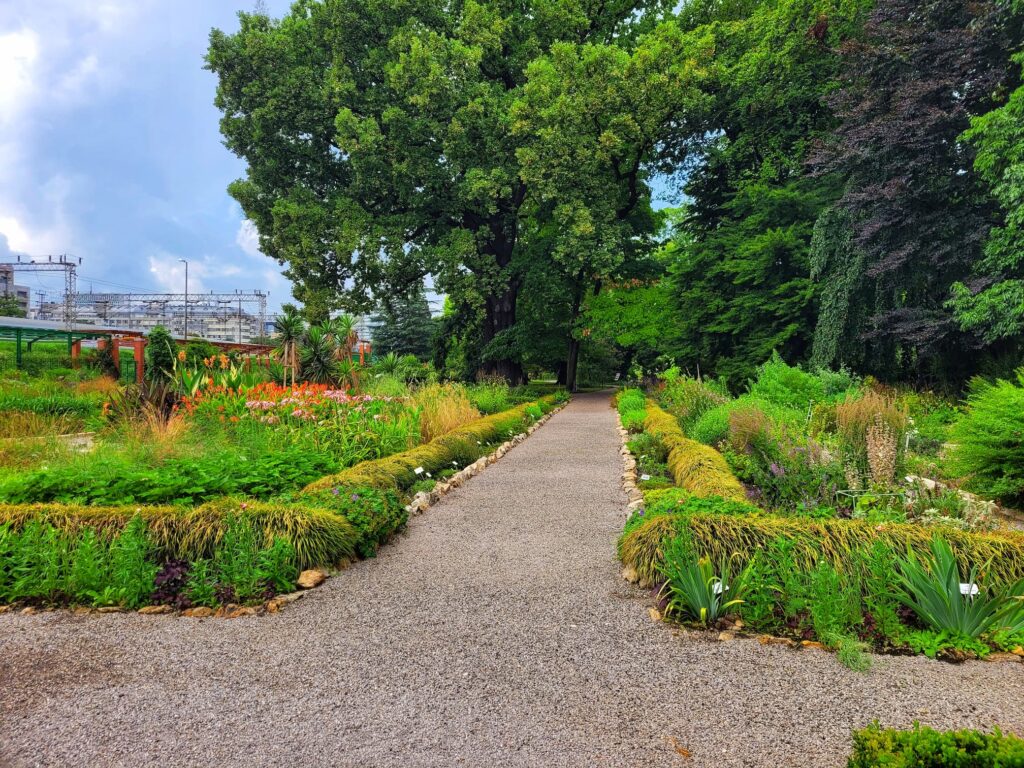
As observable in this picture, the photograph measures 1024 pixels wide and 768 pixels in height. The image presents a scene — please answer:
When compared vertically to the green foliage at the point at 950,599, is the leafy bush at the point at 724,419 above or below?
above

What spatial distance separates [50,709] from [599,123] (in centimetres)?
1706

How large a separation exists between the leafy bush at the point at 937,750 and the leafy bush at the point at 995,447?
4.63 meters

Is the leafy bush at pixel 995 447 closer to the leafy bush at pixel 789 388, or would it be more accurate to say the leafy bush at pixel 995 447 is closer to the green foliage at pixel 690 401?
the leafy bush at pixel 789 388

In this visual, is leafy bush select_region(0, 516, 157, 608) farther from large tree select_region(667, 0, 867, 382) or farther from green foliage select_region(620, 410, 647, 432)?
large tree select_region(667, 0, 867, 382)

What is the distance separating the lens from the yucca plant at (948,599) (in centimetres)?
254

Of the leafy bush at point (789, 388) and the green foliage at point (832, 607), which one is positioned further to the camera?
the leafy bush at point (789, 388)

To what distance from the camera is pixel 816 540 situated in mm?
2914

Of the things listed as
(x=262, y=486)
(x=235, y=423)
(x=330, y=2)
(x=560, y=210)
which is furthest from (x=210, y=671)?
(x=330, y=2)

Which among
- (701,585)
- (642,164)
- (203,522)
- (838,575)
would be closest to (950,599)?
(838,575)

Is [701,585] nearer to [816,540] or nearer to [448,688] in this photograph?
[816,540]

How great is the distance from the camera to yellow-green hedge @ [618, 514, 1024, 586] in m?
2.79

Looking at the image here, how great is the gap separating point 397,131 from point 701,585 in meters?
A: 15.6

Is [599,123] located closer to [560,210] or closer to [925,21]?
[560,210]

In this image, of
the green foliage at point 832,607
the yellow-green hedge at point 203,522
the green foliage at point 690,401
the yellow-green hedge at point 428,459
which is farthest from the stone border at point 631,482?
the yellow-green hedge at point 203,522
